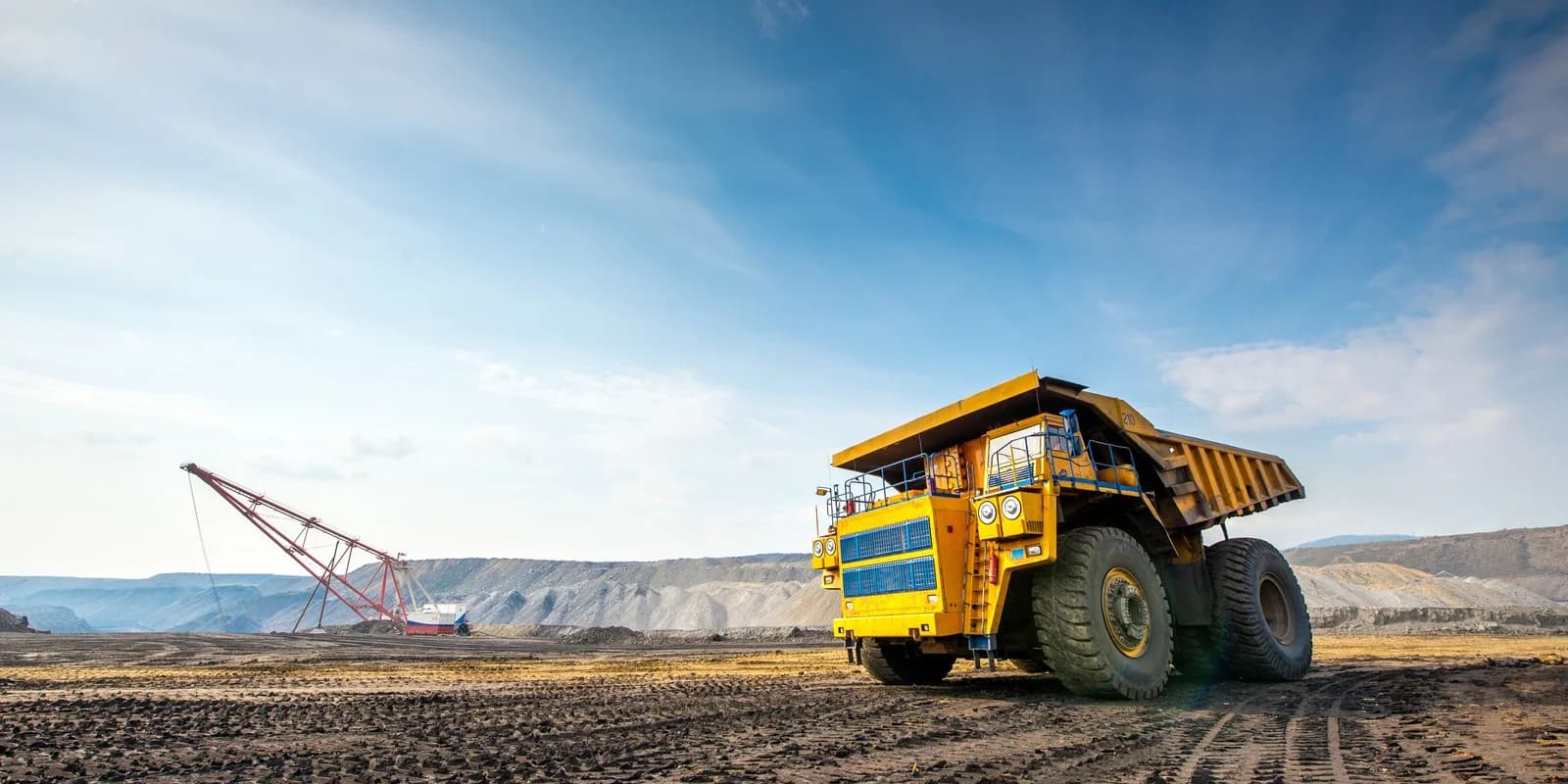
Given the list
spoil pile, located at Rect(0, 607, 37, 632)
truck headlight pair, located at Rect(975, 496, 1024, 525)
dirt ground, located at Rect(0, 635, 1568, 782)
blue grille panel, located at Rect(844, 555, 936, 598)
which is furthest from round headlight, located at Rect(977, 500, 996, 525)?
spoil pile, located at Rect(0, 607, 37, 632)

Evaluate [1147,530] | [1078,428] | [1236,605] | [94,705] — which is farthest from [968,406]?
[94,705]

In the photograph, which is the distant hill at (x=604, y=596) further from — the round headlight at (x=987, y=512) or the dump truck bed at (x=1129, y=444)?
the round headlight at (x=987, y=512)

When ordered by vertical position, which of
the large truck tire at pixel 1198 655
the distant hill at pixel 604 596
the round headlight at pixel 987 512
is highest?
the round headlight at pixel 987 512

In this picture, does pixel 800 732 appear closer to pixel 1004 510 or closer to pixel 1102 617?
pixel 1004 510

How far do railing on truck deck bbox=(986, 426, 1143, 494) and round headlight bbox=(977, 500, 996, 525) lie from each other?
0.23 meters

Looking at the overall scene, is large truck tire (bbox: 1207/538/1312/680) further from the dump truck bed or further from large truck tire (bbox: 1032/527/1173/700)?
large truck tire (bbox: 1032/527/1173/700)

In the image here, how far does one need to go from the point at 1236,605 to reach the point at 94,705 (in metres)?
12.7

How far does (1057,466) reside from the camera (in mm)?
8344

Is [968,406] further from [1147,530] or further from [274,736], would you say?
[274,736]

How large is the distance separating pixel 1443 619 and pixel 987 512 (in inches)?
1470

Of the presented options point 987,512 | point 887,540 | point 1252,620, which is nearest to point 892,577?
point 887,540

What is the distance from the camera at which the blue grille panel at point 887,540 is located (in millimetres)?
8141

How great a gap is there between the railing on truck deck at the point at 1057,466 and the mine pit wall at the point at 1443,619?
31.6 m

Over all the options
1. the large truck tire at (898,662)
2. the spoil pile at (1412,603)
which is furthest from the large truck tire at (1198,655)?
the spoil pile at (1412,603)
